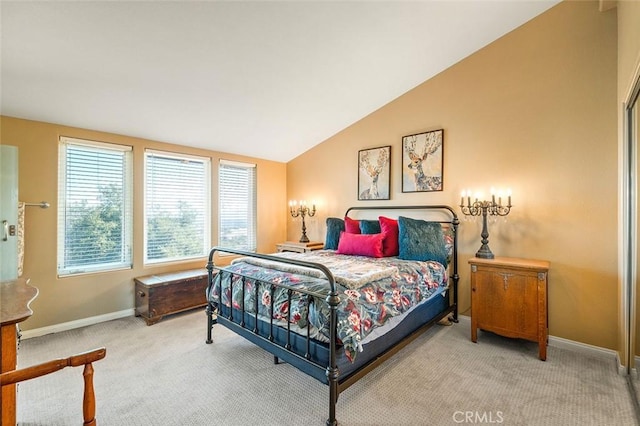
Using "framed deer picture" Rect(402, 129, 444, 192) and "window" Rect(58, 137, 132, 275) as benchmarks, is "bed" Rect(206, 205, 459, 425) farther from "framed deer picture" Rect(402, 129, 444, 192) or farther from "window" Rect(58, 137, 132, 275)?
"window" Rect(58, 137, 132, 275)

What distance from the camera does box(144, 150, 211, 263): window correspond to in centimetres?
390

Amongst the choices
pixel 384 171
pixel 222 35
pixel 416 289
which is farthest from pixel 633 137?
pixel 222 35

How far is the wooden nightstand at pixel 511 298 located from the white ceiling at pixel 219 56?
91.6 inches

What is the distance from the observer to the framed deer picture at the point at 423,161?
361 centimetres

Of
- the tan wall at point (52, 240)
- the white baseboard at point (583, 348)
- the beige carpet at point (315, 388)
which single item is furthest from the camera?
the tan wall at point (52, 240)

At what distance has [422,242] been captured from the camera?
10.6 feet

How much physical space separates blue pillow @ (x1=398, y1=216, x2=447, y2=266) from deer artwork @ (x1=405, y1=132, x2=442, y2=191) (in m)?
0.59

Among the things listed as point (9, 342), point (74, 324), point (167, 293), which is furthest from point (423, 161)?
point (74, 324)

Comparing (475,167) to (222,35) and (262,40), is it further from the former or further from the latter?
(222,35)

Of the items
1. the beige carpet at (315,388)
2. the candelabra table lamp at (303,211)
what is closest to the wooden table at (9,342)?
the beige carpet at (315,388)

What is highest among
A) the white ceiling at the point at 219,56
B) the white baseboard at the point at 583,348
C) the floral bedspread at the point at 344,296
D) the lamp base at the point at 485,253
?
the white ceiling at the point at 219,56

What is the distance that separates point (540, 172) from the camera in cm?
295

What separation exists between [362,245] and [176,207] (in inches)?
104

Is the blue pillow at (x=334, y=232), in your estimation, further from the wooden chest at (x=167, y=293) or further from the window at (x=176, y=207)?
the window at (x=176, y=207)
